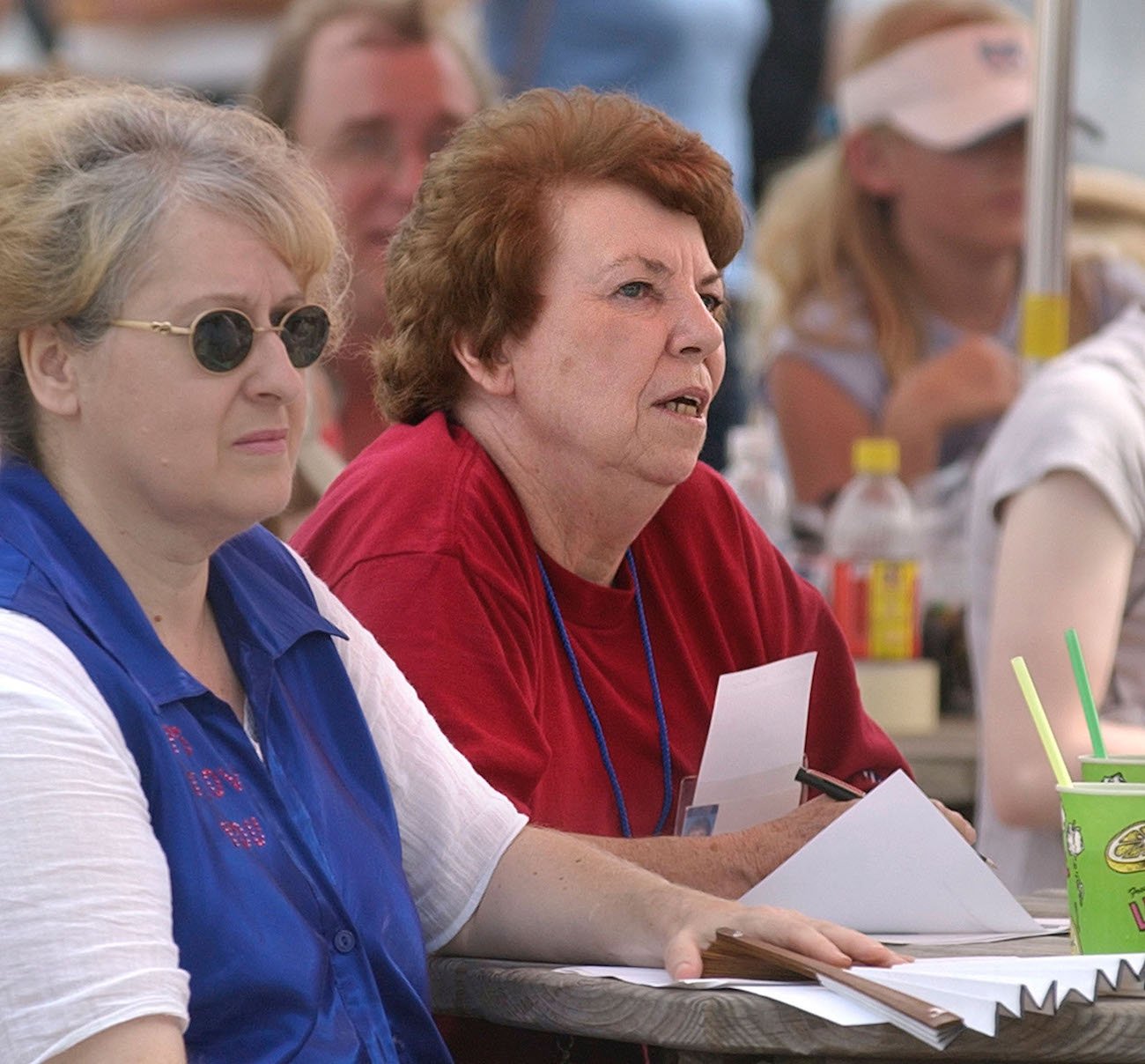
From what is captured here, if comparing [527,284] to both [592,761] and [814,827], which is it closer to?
[592,761]

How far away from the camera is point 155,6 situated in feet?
13.7

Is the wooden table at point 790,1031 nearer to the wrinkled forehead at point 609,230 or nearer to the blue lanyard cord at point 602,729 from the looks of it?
the blue lanyard cord at point 602,729

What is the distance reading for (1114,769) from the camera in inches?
63.7

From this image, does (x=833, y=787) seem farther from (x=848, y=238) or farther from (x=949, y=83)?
(x=949, y=83)

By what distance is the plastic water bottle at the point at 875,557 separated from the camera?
385 cm

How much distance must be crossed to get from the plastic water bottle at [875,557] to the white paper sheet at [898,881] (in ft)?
6.76

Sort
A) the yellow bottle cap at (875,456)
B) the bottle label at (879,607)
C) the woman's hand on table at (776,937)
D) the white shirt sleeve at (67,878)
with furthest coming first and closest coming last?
the yellow bottle cap at (875,456)
the bottle label at (879,607)
the woman's hand on table at (776,937)
the white shirt sleeve at (67,878)

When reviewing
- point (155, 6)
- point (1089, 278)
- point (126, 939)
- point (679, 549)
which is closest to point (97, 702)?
point (126, 939)

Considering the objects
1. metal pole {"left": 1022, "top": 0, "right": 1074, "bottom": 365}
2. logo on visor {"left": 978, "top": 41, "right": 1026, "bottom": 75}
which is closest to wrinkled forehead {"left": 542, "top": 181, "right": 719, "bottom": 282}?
metal pole {"left": 1022, "top": 0, "right": 1074, "bottom": 365}

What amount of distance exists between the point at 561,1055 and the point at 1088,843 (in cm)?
52

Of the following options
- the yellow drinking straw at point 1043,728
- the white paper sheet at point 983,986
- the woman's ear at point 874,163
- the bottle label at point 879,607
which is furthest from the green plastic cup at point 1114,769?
the woman's ear at point 874,163

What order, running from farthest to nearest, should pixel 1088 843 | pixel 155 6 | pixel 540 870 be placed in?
pixel 155 6 < pixel 540 870 < pixel 1088 843

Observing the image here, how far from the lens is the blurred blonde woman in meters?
4.45

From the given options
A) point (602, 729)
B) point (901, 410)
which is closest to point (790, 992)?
point (602, 729)
